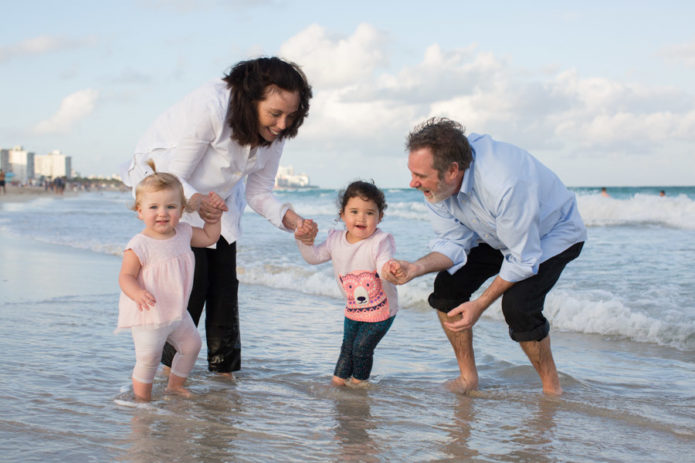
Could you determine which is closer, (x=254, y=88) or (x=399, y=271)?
(x=254, y=88)

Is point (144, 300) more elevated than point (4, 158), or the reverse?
point (4, 158)

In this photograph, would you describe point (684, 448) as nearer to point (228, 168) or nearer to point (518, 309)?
point (518, 309)

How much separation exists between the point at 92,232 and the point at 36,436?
14.2m

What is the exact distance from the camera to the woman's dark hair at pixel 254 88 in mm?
3348

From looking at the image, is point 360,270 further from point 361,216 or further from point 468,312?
point 468,312

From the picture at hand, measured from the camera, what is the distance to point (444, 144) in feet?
11.3

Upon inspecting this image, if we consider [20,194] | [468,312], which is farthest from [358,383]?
[20,194]

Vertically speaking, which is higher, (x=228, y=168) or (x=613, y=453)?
(x=228, y=168)

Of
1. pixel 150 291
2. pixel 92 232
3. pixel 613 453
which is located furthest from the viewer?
pixel 92 232

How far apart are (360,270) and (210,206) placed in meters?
1.02

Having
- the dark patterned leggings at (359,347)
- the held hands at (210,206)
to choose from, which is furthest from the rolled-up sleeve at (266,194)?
the dark patterned leggings at (359,347)

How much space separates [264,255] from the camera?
36.7 feet

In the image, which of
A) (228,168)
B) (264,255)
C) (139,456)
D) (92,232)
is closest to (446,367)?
(228,168)

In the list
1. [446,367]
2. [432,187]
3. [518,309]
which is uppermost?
[432,187]
